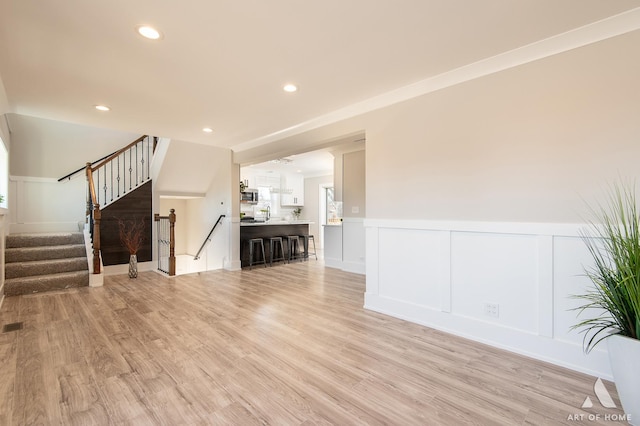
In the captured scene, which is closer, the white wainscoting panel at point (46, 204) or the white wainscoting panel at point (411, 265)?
the white wainscoting panel at point (411, 265)

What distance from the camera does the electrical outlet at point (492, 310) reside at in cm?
265

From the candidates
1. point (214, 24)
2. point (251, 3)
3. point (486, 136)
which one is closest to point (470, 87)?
point (486, 136)

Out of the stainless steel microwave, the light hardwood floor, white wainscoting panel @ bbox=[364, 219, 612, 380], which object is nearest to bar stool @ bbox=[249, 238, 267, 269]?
the stainless steel microwave

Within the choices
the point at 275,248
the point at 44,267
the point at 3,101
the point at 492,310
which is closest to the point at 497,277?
the point at 492,310

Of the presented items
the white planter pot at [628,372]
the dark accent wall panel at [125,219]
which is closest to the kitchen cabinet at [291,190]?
the dark accent wall panel at [125,219]

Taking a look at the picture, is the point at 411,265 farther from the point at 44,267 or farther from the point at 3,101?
the point at 44,267

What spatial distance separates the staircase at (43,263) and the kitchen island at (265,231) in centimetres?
276

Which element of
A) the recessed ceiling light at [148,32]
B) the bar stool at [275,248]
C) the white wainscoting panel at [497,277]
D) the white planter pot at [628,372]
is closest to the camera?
the white planter pot at [628,372]

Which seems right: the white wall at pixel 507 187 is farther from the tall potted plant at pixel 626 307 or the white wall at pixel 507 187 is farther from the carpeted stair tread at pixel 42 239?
the carpeted stair tread at pixel 42 239

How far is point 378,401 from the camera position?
1875 millimetres

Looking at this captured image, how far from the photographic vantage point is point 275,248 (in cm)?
719

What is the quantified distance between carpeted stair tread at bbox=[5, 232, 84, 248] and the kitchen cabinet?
582cm

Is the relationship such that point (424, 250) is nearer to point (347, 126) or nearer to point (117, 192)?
point (347, 126)

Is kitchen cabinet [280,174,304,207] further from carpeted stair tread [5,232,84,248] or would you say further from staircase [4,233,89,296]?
staircase [4,233,89,296]
